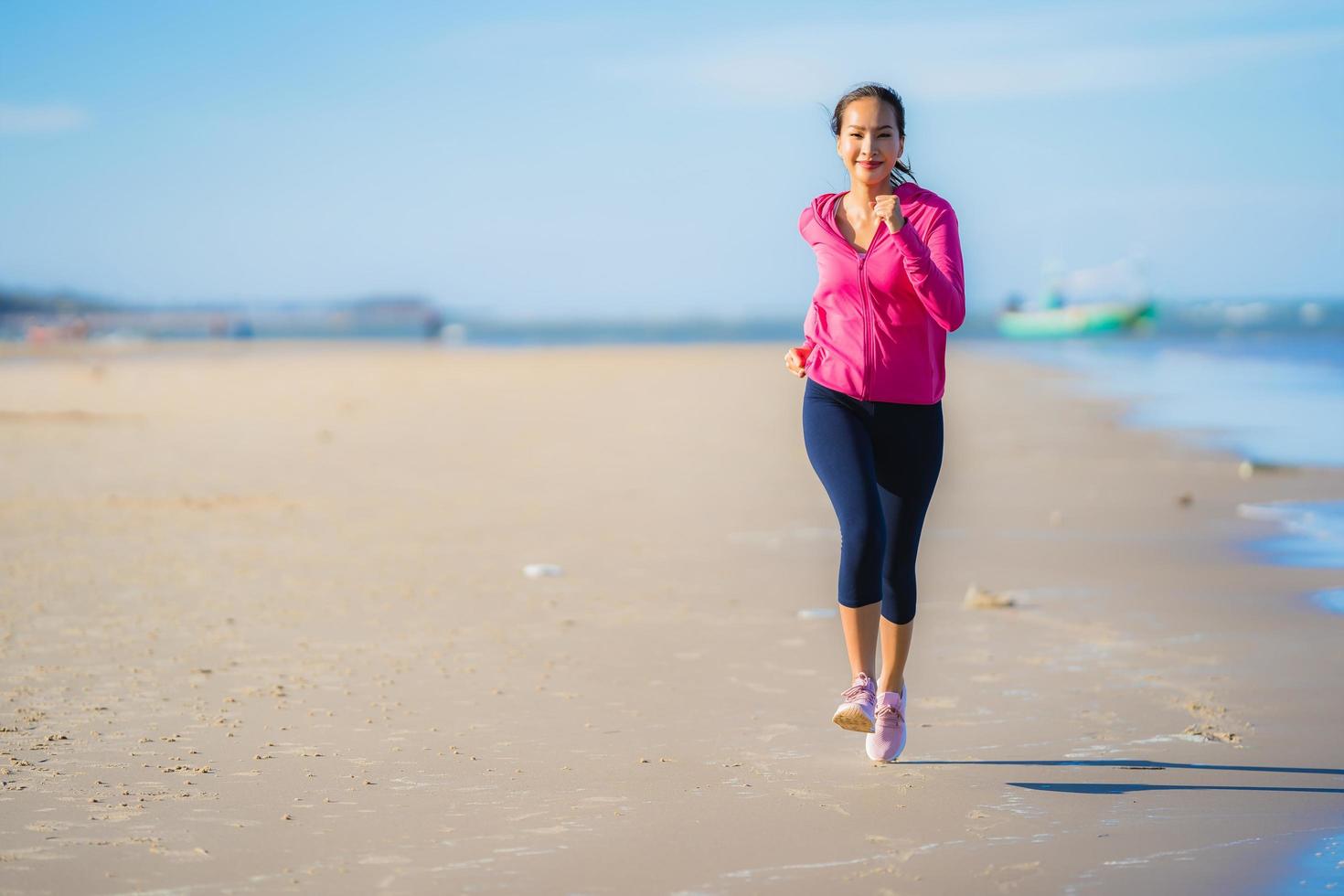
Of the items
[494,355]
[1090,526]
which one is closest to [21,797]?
[1090,526]

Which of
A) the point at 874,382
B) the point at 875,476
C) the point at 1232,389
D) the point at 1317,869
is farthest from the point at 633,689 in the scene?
the point at 1232,389

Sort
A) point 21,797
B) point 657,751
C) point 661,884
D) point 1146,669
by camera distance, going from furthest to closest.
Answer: point 1146,669
point 657,751
point 21,797
point 661,884

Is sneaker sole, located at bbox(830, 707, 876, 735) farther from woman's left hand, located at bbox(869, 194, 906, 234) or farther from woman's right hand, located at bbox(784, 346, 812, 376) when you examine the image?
woman's left hand, located at bbox(869, 194, 906, 234)

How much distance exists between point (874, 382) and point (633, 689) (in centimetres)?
156

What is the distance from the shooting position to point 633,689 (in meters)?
4.70

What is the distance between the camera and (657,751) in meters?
3.96

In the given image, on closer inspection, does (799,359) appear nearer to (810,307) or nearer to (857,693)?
(810,307)

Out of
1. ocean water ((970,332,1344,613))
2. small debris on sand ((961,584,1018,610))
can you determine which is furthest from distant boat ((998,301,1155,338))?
small debris on sand ((961,584,1018,610))

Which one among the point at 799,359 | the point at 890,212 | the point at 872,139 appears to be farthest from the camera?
the point at 799,359

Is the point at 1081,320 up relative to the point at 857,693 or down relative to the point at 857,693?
up

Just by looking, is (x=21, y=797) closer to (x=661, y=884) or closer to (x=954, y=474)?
(x=661, y=884)

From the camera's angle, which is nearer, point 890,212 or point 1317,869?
point 1317,869

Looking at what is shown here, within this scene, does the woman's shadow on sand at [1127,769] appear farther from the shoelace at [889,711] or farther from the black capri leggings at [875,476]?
the black capri leggings at [875,476]

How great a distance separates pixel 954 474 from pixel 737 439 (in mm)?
3336
